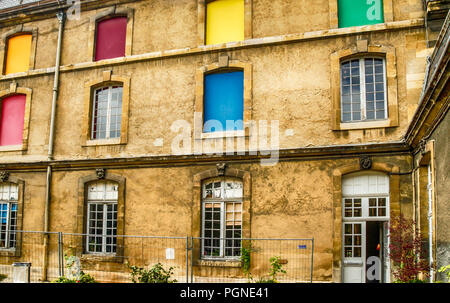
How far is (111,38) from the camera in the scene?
14.7 metres

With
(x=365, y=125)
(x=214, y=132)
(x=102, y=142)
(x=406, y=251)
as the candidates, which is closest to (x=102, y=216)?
(x=102, y=142)

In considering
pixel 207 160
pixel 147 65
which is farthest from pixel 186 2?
pixel 207 160

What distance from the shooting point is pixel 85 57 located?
14805mm

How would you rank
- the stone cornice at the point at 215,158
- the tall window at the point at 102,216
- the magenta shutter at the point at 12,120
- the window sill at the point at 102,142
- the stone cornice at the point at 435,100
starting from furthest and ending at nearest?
the magenta shutter at the point at 12,120
the window sill at the point at 102,142
the tall window at the point at 102,216
the stone cornice at the point at 215,158
the stone cornice at the point at 435,100

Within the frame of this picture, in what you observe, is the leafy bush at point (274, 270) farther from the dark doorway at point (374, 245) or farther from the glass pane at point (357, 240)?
the dark doorway at point (374, 245)

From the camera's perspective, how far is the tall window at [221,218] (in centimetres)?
1225

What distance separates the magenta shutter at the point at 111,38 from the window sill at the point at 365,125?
717 cm

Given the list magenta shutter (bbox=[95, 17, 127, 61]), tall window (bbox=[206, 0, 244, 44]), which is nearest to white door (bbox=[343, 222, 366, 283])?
tall window (bbox=[206, 0, 244, 44])

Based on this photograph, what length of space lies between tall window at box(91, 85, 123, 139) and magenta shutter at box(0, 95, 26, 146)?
294 centimetres

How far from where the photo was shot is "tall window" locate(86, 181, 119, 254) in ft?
44.8

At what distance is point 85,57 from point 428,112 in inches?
425

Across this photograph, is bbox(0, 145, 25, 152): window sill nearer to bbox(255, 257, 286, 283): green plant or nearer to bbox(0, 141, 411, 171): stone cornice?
bbox(0, 141, 411, 171): stone cornice

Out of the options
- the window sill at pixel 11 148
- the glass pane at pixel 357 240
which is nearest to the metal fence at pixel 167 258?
the glass pane at pixel 357 240

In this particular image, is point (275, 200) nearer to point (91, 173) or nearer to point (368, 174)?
point (368, 174)
